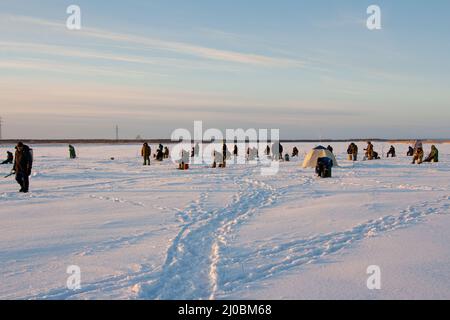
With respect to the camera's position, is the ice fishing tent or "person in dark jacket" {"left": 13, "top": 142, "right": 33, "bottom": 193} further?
the ice fishing tent

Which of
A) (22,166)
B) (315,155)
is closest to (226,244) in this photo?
(22,166)

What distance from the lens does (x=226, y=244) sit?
730 cm

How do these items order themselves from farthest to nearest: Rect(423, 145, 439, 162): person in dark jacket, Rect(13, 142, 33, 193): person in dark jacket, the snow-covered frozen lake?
Rect(423, 145, 439, 162): person in dark jacket
Rect(13, 142, 33, 193): person in dark jacket
the snow-covered frozen lake

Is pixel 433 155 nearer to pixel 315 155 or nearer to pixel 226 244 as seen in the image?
pixel 315 155

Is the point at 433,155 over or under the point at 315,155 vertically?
under

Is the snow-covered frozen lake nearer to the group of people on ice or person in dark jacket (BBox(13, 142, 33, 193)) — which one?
person in dark jacket (BBox(13, 142, 33, 193))

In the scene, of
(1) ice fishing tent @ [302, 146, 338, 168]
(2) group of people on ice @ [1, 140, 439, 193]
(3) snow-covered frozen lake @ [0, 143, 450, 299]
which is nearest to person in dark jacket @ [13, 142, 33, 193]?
(2) group of people on ice @ [1, 140, 439, 193]

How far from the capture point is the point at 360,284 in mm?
5207

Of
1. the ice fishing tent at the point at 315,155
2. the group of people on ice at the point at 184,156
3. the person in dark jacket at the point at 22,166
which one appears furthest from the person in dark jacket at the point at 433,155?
the person in dark jacket at the point at 22,166

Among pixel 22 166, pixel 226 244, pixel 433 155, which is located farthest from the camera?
pixel 433 155

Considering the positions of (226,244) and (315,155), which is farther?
(315,155)

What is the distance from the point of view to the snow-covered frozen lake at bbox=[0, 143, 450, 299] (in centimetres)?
514

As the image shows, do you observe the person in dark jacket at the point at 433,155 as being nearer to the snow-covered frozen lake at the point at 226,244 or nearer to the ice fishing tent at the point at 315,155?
the ice fishing tent at the point at 315,155
